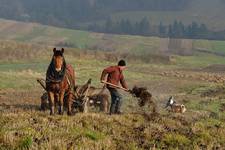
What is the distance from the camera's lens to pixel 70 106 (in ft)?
57.9

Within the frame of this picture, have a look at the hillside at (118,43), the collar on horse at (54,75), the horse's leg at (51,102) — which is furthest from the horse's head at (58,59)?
the hillside at (118,43)

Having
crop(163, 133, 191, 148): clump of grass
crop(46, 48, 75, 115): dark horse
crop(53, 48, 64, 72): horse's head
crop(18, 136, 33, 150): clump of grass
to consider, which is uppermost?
crop(53, 48, 64, 72): horse's head

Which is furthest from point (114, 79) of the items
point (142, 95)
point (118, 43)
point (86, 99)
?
point (118, 43)

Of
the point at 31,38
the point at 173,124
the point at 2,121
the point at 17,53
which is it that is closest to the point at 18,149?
the point at 2,121

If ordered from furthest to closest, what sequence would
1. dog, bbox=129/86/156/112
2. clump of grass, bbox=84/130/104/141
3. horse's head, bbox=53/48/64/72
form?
dog, bbox=129/86/156/112, horse's head, bbox=53/48/64/72, clump of grass, bbox=84/130/104/141

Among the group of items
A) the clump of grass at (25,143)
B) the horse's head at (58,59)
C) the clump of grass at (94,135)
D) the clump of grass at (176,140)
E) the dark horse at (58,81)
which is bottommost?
the clump of grass at (176,140)

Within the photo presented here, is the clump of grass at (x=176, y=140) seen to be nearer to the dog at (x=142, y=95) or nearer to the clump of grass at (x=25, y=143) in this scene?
the clump of grass at (x=25, y=143)

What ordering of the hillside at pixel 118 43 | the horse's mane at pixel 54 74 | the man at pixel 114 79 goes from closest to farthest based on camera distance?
the horse's mane at pixel 54 74
the man at pixel 114 79
the hillside at pixel 118 43

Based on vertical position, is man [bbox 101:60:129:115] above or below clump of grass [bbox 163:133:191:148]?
above

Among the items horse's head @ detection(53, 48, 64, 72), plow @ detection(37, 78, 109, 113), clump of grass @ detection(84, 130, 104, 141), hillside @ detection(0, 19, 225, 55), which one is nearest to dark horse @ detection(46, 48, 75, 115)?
horse's head @ detection(53, 48, 64, 72)

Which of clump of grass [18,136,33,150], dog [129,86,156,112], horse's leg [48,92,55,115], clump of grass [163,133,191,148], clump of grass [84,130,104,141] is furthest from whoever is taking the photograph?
dog [129,86,156,112]

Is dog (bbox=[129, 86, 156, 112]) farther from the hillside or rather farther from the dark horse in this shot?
the hillside

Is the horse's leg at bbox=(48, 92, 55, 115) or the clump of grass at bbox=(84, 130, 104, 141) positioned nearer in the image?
the clump of grass at bbox=(84, 130, 104, 141)

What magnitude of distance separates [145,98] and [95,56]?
75.8 m
